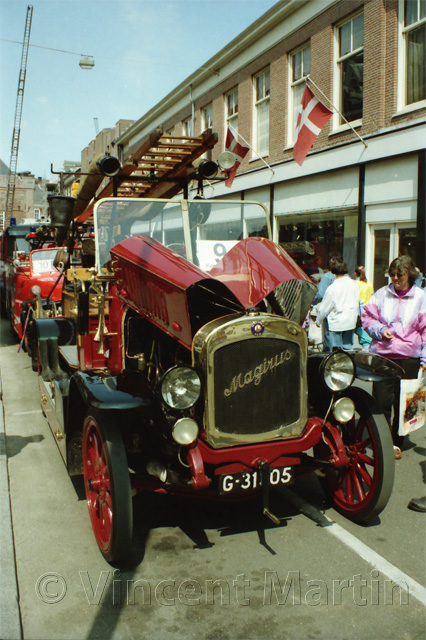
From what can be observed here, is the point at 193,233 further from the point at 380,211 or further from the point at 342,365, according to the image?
the point at 380,211

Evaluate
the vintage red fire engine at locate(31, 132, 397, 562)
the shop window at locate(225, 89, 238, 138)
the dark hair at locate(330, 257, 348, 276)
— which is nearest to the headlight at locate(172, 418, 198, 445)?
the vintage red fire engine at locate(31, 132, 397, 562)

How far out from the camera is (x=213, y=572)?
3344 millimetres

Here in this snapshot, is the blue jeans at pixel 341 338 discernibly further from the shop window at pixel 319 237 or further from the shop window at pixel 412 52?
the shop window at pixel 412 52

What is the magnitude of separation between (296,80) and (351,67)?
2344 millimetres

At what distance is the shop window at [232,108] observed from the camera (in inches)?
715

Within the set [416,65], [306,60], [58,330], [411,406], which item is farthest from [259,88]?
[411,406]

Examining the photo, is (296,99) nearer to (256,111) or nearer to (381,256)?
(256,111)

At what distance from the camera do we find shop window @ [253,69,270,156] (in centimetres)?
1634

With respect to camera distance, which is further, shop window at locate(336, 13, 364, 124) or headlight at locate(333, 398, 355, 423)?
shop window at locate(336, 13, 364, 124)

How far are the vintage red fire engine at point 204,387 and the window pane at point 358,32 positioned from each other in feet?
31.7

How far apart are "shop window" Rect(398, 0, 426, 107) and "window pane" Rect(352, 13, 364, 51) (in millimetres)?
1203

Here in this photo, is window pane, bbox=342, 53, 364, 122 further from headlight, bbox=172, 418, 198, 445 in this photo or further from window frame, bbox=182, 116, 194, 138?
headlight, bbox=172, 418, 198, 445

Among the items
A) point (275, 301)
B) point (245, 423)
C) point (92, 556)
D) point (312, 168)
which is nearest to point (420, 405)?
point (275, 301)

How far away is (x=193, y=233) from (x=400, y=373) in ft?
6.59
